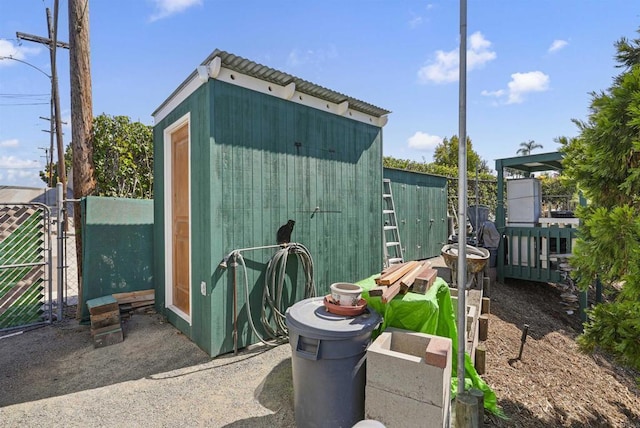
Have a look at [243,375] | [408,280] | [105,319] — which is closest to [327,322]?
[408,280]

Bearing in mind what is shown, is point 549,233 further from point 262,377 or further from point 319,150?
point 262,377

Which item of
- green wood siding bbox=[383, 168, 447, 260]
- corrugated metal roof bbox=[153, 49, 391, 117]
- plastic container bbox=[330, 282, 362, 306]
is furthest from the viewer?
green wood siding bbox=[383, 168, 447, 260]

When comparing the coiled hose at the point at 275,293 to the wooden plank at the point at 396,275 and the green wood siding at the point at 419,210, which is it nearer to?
the wooden plank at the point at 396,275

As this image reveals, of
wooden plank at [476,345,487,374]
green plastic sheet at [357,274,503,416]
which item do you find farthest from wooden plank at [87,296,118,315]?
wooden plank at [476,345,487,374]

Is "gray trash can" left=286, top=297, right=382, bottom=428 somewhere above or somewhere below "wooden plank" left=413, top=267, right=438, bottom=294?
below

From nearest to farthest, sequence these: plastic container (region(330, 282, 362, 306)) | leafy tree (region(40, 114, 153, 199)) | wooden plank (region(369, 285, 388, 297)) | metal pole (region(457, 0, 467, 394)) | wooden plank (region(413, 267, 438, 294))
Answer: metal pole (region(457, 0, 467, 394))
plastic container (region(330, 282, 362, 306))
wooden plank (region(369, 285, 388, 297))
wooden plank (region(413, 267, 438, 294))
leafy tree (region(40, 114, 153, 199))

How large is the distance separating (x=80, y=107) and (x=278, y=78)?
334cm

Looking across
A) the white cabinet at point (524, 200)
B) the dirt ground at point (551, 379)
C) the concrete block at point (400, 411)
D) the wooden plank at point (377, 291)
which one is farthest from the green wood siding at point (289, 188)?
the white cabinet at point (524, 200)

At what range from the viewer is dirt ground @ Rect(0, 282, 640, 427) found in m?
2.54

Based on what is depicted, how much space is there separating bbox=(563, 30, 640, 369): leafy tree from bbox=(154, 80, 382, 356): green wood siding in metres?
2.57

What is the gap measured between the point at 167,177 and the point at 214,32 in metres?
2.20

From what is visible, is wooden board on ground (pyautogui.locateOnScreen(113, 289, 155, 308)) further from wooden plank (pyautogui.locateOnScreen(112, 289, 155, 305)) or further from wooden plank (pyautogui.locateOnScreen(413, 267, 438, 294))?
wooden plank (pyautogui.locateOnScreen(413, 267, 438, 294))

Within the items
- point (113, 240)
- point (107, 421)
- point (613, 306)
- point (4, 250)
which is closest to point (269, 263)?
point (107, 421)

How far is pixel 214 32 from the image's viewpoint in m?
4.42
